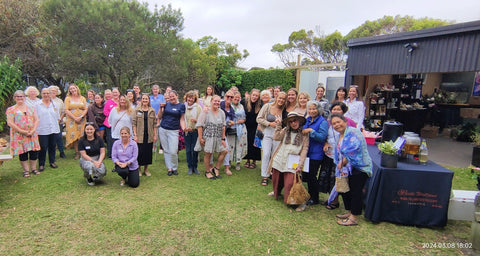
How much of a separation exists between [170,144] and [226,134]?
3.59 ft

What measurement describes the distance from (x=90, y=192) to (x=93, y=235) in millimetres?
1436

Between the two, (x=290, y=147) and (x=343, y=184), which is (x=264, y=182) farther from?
(x=343, y=184)

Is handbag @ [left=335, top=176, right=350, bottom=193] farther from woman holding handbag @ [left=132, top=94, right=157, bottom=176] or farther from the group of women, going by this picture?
woman holding handbag @ [left=132, top=94, right=157, bottom=176]

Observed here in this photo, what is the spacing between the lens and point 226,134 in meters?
5.24

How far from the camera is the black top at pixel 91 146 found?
14.4 ft

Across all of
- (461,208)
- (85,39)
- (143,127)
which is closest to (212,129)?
(143,127)

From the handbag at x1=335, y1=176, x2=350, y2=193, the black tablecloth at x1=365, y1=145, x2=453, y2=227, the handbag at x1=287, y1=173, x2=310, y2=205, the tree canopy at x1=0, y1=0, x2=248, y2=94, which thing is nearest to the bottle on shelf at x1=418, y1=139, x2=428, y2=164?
the black tablecloth at x1=365, y1=145, x2=453, y2=227

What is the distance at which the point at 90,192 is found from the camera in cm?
418

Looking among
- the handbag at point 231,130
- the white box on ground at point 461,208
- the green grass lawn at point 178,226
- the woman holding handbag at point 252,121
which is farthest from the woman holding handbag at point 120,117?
the white box on ground at point 461,208

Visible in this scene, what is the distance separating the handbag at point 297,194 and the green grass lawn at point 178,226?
18 centimetres

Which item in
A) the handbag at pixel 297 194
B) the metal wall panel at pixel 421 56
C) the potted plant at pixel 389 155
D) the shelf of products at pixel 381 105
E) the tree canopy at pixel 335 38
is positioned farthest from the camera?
the tree canopy at pixel 335 38

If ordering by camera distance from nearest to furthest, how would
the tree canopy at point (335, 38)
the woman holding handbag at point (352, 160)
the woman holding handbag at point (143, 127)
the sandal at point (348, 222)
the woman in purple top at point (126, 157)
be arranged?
the woman holding handbag at point (352, 160)
the sandal at point (348, 222)
the woman in purple top at point (126, 157)
the woman holding handbag at point (143, 127)
the tree canopy at point (335, 38)

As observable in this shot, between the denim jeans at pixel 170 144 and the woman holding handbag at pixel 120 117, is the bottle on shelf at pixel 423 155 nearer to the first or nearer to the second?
the denim jeans at pixel 170 144

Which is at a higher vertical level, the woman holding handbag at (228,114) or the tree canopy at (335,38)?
the tree canopy at (335,38)
